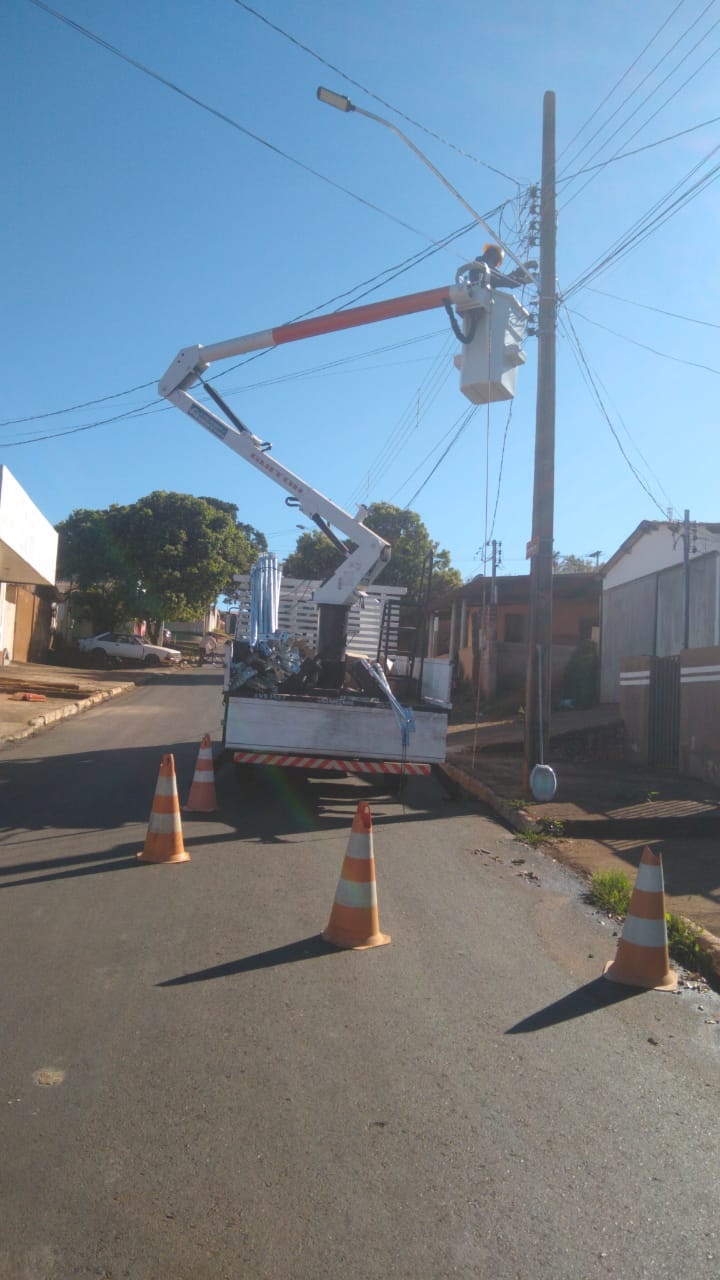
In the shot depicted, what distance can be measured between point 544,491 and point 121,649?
33.5 metres

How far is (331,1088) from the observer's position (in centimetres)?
392

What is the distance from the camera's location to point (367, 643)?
1338 cm

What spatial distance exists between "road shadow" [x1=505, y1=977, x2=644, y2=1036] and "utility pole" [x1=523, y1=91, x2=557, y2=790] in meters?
6.24

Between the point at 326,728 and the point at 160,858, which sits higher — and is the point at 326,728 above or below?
above

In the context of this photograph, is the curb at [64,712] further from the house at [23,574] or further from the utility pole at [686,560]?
the utility pole at [686,560]

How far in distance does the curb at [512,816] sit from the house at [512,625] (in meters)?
11.4

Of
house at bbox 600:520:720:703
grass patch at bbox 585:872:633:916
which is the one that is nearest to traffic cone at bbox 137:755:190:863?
grass patch at bbox 585:872:633:916

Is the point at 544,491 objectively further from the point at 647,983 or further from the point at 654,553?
the point at 654,553

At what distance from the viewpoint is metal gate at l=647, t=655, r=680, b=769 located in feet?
44.7

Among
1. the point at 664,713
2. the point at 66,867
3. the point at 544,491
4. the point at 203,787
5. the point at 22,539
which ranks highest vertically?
the point at 22,539

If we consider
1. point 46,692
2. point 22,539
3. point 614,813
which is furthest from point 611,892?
point 46,692

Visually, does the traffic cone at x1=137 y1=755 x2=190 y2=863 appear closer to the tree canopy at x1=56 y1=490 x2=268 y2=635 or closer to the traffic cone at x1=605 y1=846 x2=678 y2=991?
the traffic cone at x1=605 y1=846 x2=678 y2=991

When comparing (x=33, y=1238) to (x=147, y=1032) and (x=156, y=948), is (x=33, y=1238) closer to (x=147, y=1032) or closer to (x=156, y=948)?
(x=147, y=1032)

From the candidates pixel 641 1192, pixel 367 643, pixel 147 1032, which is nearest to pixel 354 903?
pixel 147 1032
